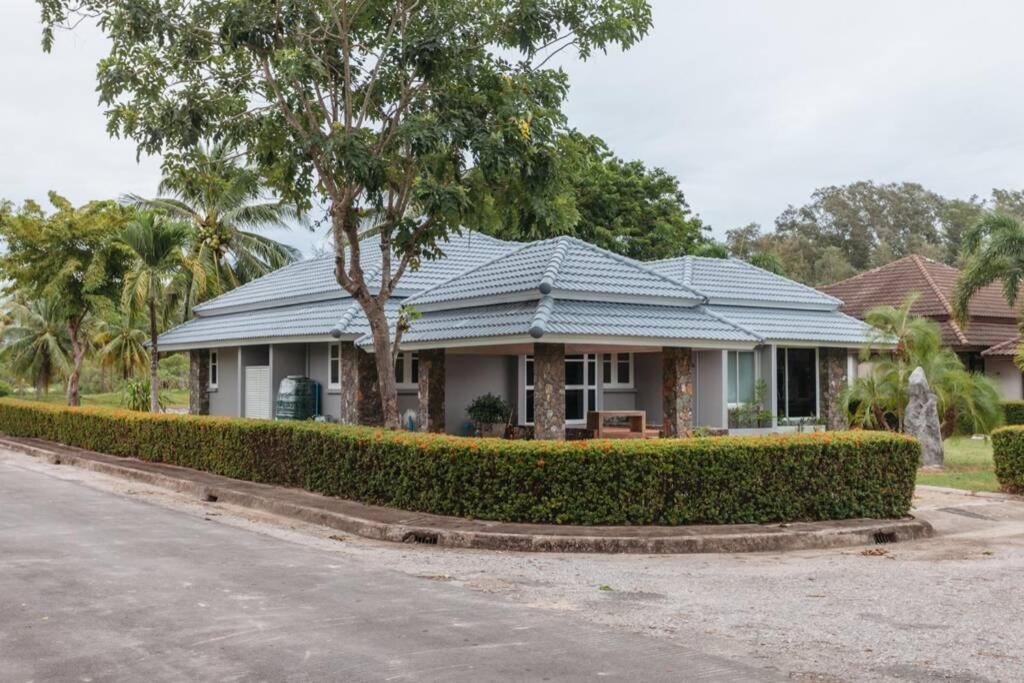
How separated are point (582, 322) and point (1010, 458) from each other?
23.4 feet

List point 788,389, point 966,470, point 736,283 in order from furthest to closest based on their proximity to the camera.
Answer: point 736,283 → point 788,389 → point 966,470

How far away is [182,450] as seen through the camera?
62.0 feet

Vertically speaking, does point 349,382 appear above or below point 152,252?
below

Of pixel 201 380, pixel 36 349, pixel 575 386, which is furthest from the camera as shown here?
pixel 36 349

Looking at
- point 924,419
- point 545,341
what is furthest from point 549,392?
point 924,419

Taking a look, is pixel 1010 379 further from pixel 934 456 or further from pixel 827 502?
pixel 827 502

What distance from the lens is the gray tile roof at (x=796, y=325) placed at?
23891 millimetres

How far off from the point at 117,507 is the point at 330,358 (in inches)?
367

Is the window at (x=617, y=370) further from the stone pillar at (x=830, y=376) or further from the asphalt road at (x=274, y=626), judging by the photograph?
the asphalt road at (x=274, y=626)

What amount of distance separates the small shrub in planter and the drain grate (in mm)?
9010

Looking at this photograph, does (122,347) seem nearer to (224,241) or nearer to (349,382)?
(224,241)

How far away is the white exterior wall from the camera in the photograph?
31297 mm

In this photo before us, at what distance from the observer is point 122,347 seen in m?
41.3

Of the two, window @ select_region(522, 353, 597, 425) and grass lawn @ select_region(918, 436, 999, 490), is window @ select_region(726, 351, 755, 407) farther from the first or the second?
grass lawn @ select_region(918, 436, 999, 490)
